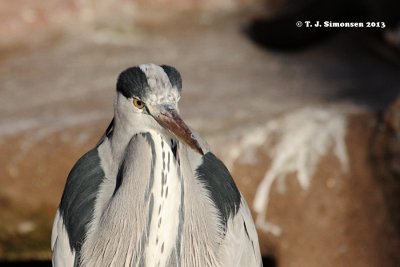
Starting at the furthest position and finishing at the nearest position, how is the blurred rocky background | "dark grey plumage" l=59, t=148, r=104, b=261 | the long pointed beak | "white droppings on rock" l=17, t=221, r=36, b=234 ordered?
"white droppings on rock" l=17, t=221, r=36, b=234 < the blurred rocky background < "dark grey plumage" l=59, t=148, r=104, b=261 < the long pointed beak

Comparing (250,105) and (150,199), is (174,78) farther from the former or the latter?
(250,105)

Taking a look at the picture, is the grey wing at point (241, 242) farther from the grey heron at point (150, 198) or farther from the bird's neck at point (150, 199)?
the bird's neck at point (150, 199)

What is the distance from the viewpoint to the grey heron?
7.54 ft

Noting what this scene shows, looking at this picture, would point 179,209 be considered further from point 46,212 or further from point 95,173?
point 46,212

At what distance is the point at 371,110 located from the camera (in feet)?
12.9

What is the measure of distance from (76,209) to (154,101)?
1.66ft

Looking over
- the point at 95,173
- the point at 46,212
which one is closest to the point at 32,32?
the point at 46,212

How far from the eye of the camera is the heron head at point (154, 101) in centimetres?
224

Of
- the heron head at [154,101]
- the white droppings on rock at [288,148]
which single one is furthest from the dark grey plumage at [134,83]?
the white droppings on rock at [288,148]

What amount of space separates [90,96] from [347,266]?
181cm
